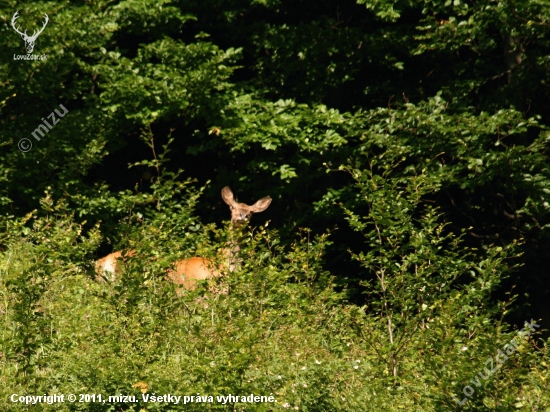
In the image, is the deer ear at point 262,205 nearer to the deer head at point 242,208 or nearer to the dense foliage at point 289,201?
the deer head at point 242,208

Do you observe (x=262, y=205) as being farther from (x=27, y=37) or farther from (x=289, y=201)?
(x=27, y=37)

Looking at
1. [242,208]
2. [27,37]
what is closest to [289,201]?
[242,208]

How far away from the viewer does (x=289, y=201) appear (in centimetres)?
1313

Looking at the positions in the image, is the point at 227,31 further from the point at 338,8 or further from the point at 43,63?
the point at 43,63

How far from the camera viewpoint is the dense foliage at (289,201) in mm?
5859

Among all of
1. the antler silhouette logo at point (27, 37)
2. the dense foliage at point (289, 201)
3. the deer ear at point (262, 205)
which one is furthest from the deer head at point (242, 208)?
the antler silhouette logo at point (27, 37)

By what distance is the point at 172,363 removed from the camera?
588 centimetres

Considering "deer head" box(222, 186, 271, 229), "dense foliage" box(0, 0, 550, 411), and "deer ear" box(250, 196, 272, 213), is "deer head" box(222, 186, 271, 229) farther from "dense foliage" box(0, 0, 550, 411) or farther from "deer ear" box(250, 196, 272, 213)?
"dense foliage" box(0, 0, 550, 411)

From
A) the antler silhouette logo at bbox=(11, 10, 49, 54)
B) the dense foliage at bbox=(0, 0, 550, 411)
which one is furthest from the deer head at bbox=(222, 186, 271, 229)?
the antler silhouette logo at bbox=(11, 10, 49, 54)

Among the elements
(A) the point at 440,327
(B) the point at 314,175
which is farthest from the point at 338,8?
(A) the point at 440,327

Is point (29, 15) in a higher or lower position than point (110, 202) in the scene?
Answer: higher

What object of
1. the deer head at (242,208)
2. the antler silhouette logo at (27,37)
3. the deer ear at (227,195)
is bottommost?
the deer head at (242,208)

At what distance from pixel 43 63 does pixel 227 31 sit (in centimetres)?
298

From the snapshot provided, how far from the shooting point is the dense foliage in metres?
5.86
